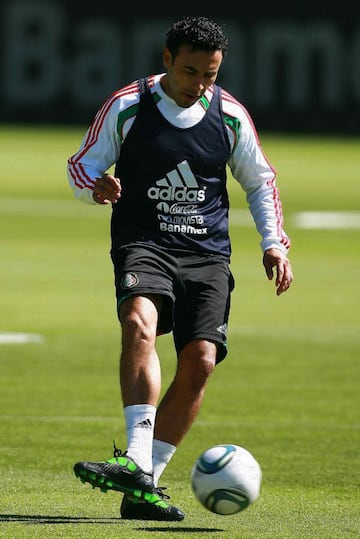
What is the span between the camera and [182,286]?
25.8 feet

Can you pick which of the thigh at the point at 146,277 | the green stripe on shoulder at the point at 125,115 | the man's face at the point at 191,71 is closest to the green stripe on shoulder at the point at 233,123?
the man's face at the point at 191,71

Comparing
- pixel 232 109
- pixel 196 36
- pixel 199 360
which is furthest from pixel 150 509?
pixel 196 36

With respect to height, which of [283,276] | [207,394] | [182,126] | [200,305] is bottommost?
[207,394]

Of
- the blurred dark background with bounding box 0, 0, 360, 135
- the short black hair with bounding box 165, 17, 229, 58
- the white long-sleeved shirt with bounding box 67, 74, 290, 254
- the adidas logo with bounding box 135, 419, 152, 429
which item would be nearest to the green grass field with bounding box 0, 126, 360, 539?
the adidas logo with bounding box 135, 419, 152, 429

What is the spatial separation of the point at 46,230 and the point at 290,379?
13514mm

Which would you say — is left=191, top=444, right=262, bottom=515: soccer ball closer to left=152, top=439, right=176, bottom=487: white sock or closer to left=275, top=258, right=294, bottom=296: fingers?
left=152, top=439, right=176, bottom=487: white sock

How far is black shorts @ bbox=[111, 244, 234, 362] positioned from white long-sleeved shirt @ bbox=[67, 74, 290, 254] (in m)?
0.33

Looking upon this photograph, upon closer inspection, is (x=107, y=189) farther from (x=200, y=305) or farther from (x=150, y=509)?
(x=150, y=509)

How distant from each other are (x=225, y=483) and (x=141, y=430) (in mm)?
457

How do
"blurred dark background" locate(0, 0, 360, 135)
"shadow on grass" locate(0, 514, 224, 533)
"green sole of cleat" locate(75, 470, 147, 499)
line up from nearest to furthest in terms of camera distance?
1. "green sole of cleat" locate(75, 470, 147, 499)
2. "shadow on grass" locate(0, 514, 224, 533)
3. "blurred dark background" locate(0, 0, 360, 135)

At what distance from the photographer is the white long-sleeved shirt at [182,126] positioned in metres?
A: 7.80

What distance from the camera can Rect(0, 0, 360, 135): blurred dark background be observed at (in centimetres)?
4153

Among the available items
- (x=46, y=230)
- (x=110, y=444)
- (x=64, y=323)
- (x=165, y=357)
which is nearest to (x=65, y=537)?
(x=110, y=444)

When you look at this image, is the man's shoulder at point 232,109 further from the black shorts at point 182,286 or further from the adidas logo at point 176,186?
the black shorts at point 182,286
